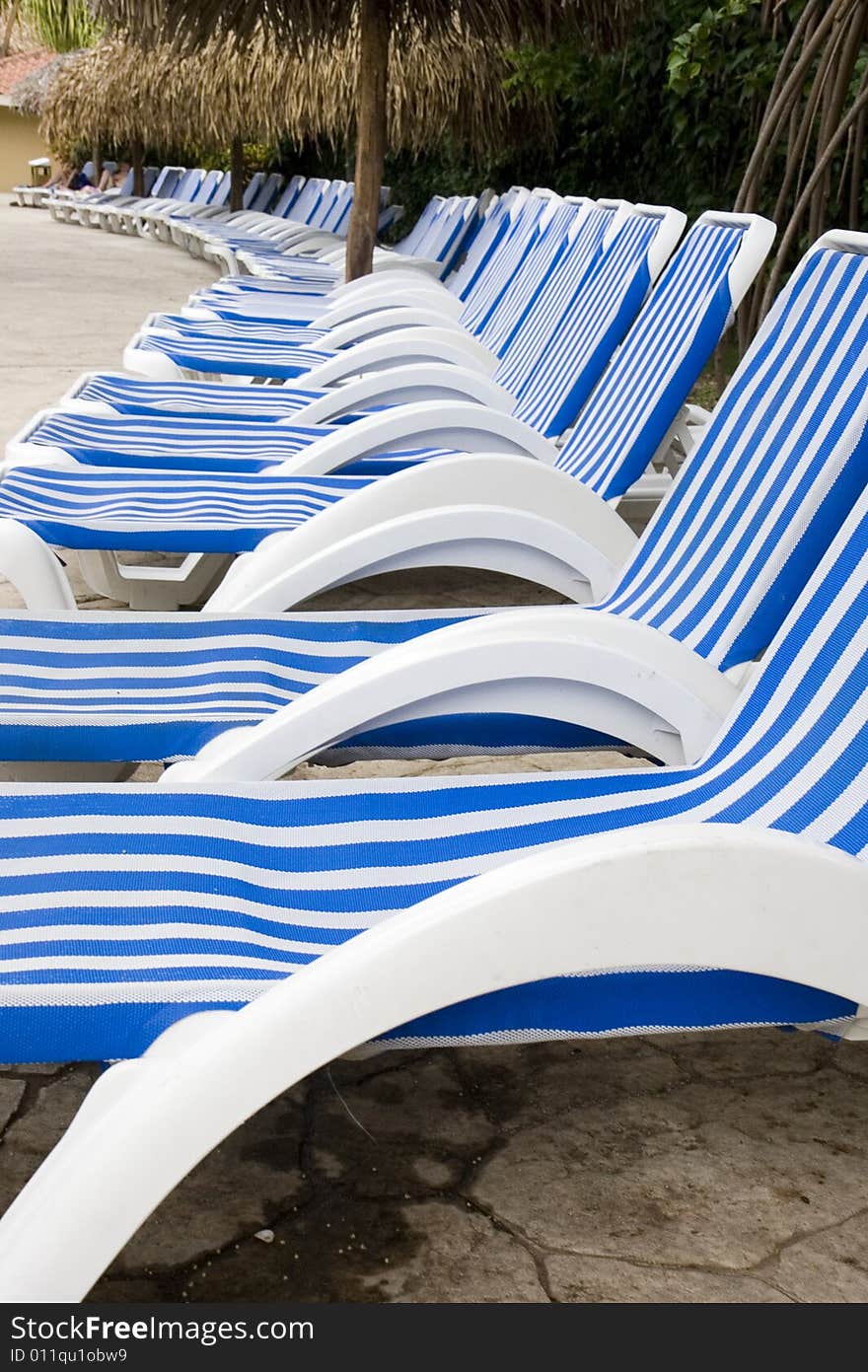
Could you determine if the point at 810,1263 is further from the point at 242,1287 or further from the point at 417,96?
the point at 417,96

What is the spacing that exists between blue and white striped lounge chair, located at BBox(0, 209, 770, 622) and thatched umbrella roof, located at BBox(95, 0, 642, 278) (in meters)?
2.33

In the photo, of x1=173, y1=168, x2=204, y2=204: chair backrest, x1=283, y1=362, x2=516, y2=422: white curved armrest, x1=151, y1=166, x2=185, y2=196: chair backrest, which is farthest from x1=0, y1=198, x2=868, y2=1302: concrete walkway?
x1=151, y1=166, x2=185, y2=196: chair backrest

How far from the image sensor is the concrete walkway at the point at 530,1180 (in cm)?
168

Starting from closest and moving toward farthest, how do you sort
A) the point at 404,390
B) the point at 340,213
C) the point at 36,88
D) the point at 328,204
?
the point at 404,390 → the point at 340,213 → the point at 328,204 → the point at 36,88

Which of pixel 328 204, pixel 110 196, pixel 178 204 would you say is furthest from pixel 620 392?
pixel 110 196

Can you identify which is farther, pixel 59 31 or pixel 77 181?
pixel 77 181

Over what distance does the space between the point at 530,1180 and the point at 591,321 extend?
308 cm

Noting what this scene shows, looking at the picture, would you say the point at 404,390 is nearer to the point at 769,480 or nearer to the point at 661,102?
the point at 769,480

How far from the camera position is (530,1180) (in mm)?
1876

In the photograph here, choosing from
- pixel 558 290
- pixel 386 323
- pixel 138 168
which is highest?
pixel 558 290

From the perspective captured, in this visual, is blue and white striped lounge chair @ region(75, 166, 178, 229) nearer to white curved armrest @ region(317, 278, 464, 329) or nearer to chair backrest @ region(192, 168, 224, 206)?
chair backrest @ region(192, 168, 224, 206)

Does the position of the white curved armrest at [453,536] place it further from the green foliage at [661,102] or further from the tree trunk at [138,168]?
the tree trunk at [138,168]

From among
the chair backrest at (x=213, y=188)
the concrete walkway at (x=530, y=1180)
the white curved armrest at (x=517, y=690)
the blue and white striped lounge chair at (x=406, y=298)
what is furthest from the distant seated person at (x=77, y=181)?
the concrete walkway at (x=530, y=1180)

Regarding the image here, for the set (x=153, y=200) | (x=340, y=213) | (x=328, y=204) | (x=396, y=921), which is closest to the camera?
(x=396, y=921)
